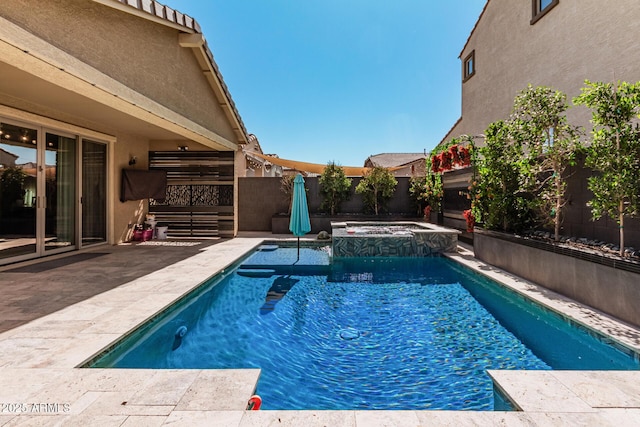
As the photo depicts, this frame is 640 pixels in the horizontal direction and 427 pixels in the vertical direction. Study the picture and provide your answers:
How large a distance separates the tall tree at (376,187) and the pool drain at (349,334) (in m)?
10.8

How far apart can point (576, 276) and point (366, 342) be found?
4014 millimetres

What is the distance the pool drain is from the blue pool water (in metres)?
0.02

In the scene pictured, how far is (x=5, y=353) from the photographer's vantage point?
3.58 m

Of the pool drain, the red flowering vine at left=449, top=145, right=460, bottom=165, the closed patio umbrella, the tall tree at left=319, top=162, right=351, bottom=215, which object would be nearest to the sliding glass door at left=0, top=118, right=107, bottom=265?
the closed patio umbrella

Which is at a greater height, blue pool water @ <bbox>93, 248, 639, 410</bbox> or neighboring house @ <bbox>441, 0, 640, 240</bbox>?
neighboring house @ <bbox>441, 0, 640, 240</bbox>

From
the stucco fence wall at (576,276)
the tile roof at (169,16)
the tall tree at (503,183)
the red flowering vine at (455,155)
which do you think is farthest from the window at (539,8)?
the tile roof at (169,16)

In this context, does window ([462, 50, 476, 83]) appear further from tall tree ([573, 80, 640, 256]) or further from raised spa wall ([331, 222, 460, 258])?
tall tree ([573, 80, 640, 256])

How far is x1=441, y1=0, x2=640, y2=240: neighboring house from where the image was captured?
28.4 feet

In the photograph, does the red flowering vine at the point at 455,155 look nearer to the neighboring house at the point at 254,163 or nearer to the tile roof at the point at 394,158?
the neighboring house at the point at 254,163

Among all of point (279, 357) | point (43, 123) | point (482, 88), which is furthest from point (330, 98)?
point (279, 357)

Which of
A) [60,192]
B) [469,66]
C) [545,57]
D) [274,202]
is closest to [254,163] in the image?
[274,202]

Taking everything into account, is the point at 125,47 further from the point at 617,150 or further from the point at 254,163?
the point at 254,163

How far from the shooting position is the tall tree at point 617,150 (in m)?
4.95

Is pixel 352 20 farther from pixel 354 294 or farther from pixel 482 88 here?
pixel 354 294
